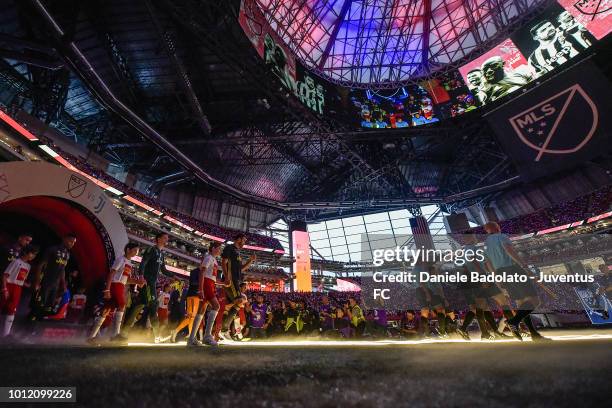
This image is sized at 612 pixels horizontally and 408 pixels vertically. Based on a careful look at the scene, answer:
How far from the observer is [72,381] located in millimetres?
1355

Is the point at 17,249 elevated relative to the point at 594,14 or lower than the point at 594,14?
lower

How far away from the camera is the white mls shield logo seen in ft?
32.2

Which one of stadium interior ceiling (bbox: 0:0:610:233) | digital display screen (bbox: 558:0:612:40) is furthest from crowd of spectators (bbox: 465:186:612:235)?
digital display screen (bbox: 558:0:612:40)

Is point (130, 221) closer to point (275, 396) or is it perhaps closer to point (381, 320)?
point (381, 320)

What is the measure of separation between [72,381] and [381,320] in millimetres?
11576

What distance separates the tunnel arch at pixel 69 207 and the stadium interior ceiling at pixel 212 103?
7917 millimetres

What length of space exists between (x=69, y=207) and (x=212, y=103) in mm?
15053

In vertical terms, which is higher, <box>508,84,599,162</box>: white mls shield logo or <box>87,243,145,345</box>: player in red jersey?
<box>508,84,599,162</box>: white mls shield logo

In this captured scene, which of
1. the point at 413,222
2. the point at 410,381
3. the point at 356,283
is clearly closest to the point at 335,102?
the point at 413,222

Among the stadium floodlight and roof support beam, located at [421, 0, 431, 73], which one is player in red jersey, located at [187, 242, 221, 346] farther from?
roof support beam, located at [421, 0, 431, 73]

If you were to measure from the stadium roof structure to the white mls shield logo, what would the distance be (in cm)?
1016

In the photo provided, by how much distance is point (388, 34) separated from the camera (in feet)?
67.2

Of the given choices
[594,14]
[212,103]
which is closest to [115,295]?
[212,103]

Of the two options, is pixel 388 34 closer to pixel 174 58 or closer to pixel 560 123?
Result: pixel 560 123
